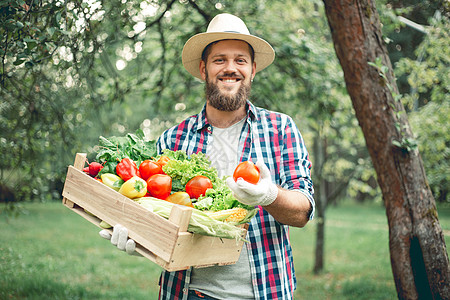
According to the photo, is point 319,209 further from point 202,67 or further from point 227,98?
point 227,98

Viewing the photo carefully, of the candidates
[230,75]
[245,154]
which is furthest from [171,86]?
[245,154]

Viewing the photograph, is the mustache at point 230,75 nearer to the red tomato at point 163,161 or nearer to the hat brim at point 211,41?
the hat brim at point 211,41

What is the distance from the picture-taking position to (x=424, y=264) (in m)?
3.37

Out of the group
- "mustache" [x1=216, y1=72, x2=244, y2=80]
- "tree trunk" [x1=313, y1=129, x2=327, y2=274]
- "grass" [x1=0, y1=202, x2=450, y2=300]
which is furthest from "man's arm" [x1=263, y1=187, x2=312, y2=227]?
"tree trunk" [x1=313, y1=129, x2=327, y2=274]

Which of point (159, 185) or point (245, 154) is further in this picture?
point (245, 154)

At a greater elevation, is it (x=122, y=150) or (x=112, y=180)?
(x=122, y=150)

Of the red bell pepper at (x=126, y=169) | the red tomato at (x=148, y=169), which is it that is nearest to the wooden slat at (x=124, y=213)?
the red bell pepper at (x=126, y=169)

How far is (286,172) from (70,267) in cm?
669

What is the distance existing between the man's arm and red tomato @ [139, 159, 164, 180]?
731mm

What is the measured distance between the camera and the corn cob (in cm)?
212

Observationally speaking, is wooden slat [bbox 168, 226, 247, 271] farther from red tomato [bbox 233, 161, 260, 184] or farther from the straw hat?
the straw hat

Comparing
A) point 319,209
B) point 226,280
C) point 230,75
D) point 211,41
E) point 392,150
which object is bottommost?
point 319,209

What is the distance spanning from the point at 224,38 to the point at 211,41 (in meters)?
0.12

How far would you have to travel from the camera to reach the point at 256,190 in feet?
6.35
